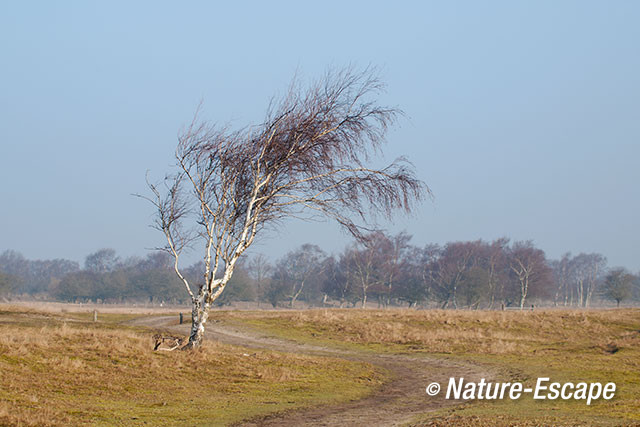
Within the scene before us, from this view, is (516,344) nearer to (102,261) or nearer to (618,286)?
(618,286)

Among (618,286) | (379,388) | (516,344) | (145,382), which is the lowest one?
(379,388)

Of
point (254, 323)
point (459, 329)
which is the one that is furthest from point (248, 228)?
point (459, 329)

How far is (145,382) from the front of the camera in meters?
17.5

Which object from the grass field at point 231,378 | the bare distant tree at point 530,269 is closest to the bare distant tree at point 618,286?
the bare distant tree at point 530,269

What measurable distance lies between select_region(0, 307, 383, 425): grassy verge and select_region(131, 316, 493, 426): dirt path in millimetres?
844

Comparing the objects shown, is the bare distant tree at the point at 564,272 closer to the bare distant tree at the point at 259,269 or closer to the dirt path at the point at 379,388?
the bare distant tree at the point at 259,269

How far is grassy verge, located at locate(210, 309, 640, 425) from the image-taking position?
1463 centimetres

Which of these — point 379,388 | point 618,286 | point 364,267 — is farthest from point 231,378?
point 618,286

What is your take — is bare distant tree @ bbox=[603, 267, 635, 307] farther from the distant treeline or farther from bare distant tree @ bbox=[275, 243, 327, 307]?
bare distant tree @ bbox=[275, 243, 327, 307]

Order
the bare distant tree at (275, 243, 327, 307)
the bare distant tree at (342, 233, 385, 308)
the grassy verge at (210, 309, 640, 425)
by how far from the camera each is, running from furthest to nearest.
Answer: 1. the bare distant tree at (275, 243, 327, 307)
2. the bare distant tree at (342, 233, 385, 308)
3. the grassy verge at (210, 309, 640, 425)

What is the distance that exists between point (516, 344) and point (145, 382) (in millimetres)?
24247

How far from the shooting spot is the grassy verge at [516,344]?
14627mm

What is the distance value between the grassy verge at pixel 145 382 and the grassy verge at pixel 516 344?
5.18 meters

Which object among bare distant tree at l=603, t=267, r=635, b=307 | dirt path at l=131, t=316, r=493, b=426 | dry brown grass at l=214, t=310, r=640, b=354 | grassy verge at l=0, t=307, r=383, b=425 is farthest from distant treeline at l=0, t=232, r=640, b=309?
grassy verge at l=0, t=307, r=383, b=425
